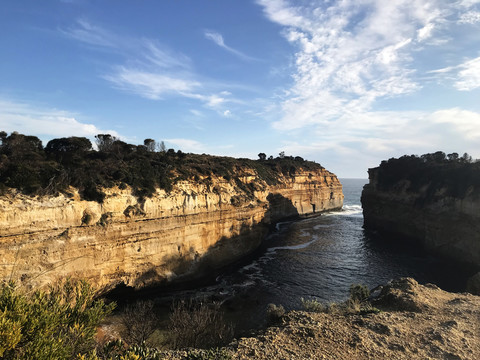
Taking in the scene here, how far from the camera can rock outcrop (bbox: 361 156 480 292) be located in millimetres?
38438

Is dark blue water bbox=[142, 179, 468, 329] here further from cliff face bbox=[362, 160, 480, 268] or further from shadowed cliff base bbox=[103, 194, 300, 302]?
cliff face bbox=[362, 160, 480, 268]

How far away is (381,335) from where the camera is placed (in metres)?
13.9

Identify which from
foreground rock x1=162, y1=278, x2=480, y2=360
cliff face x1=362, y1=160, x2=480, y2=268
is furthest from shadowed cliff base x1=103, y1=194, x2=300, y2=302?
cliff face x1=362, y1=160, x2=480, y2=268

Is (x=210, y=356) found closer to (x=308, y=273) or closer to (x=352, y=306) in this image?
(x=352, y=306)

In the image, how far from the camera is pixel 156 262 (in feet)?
97.0

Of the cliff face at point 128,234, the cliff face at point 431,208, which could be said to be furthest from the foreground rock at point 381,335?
the cliff face at point 431,208

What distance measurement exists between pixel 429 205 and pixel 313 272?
97.0ft

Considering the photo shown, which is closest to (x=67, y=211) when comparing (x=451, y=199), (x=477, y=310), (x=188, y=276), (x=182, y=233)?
(x=182, y=233)

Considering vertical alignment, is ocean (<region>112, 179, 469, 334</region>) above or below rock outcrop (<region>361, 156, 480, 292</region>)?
below

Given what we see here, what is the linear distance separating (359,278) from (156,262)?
25.4 meters

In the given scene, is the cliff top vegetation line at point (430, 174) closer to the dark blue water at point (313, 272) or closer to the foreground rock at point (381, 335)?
the dark blue water at point (313, 272)

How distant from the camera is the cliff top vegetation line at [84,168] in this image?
76.2ft

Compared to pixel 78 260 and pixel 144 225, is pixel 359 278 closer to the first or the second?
pixel 144 225

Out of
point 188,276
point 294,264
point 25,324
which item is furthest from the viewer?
point 294,264
